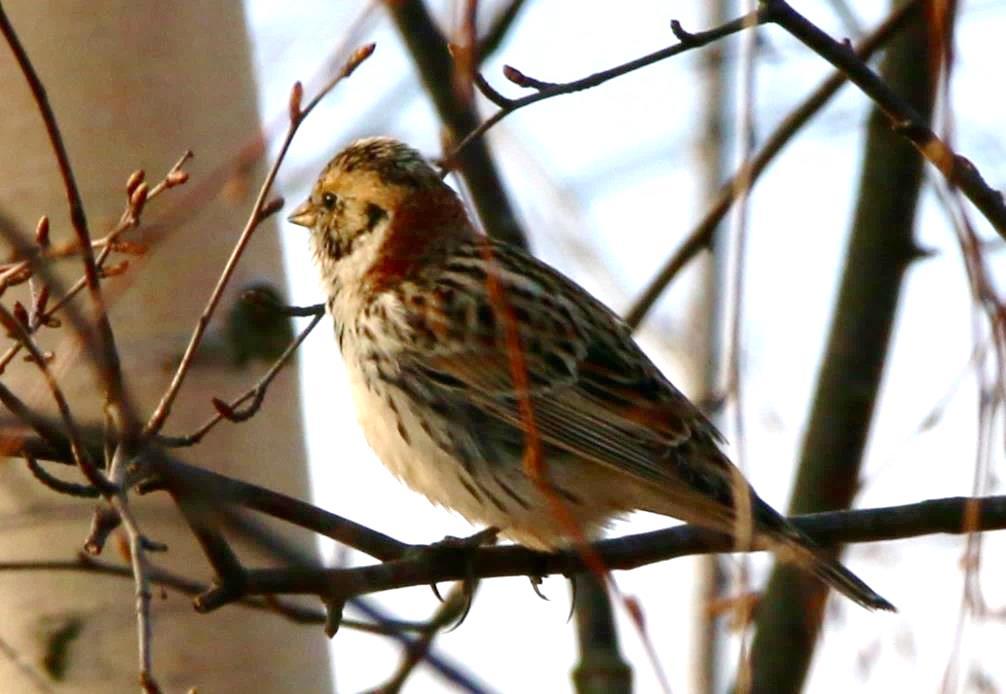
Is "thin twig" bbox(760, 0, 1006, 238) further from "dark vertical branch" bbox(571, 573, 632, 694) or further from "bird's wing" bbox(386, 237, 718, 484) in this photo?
"dark vertical branch" bbox(571, 573, 632, 694)

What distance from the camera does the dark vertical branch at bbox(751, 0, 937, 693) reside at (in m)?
7.52

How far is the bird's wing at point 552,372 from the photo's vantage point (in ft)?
18.9

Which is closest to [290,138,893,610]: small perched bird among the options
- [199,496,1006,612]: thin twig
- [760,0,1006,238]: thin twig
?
[199,496,1006,612]: thin twig

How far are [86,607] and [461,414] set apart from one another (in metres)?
1.27

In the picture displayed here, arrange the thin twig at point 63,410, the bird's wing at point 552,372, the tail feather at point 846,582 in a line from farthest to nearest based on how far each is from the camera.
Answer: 1. the bird's wing at point 552,372
2. the tail feather at point 846,582
3. the thin twig at point 63,410

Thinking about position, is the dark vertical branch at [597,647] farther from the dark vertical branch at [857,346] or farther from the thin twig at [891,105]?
the thin twig at [891,105]

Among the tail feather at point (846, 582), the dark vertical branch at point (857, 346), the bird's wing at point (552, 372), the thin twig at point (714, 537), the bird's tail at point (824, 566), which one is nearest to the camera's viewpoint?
the thin twig at point (714, 537)

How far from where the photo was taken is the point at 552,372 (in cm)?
603

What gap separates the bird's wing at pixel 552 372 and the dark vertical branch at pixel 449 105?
3.37 feet

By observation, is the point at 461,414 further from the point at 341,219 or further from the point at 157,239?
the point at 157,239

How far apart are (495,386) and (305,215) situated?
4.06 ft

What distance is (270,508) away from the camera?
13.4 feet

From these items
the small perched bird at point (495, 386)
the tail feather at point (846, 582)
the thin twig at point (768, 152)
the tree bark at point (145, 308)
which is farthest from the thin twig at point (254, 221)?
the thin twig at point (768, 152)

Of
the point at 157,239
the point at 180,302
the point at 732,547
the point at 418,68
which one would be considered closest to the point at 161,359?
the point at 180,302
